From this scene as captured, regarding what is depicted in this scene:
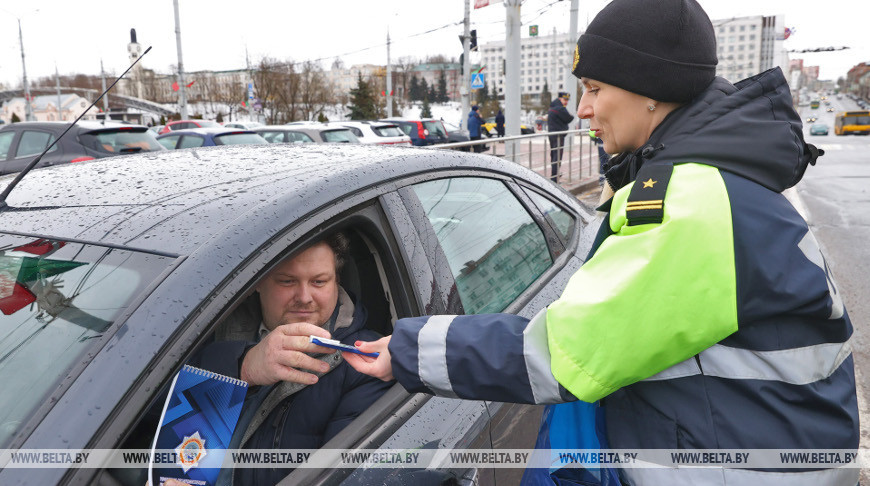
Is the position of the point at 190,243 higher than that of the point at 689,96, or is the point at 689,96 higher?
the point at 689,96

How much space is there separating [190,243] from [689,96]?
3.41 feet

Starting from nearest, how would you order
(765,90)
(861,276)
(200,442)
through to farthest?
(765,90) < (200,442) < (861,276)

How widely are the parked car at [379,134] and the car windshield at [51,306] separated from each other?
1678 centimetres

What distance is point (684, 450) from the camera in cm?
116

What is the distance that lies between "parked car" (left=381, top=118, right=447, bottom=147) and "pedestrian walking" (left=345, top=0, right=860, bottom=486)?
2136 cm

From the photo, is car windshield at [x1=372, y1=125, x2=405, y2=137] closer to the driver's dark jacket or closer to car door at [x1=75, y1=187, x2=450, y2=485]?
car door at [x1=75, y1=187, x2=450, y2=485]

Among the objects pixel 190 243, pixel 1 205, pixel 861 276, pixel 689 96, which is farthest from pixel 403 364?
pixel 861 276

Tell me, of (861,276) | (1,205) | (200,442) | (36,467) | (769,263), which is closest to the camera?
(36,467)

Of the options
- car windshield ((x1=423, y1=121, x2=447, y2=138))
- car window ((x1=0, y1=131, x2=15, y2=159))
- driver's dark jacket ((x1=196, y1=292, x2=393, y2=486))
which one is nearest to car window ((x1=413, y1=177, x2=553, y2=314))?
driver's dark jacket ((x1=196, y1=292, x2=393, y2=486))

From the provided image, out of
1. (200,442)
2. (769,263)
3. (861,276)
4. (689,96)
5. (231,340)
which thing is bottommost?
(861,276)

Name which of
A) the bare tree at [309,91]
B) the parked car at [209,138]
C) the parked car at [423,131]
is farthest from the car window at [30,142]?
the bare tree at [309,91]

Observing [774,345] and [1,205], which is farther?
[1,205]

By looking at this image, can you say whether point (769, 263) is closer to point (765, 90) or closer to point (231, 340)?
point (765, 90)

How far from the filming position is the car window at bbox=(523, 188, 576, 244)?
2703 mm
